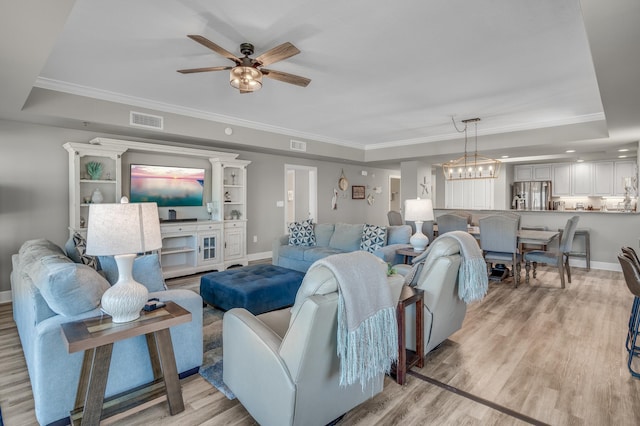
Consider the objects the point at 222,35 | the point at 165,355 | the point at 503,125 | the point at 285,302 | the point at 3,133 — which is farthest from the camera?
the point at 503,125

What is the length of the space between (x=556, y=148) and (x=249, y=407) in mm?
6590

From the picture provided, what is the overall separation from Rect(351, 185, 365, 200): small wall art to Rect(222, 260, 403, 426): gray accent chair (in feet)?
23.4

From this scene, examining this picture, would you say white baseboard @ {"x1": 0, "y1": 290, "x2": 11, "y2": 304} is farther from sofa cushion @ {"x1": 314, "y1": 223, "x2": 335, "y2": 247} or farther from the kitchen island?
the kitchen island

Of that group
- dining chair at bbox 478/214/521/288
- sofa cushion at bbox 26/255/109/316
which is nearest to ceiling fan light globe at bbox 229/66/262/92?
sofa cushion at bbox 26/255/109/316

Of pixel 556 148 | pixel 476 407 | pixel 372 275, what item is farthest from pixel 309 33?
pixel 556 148

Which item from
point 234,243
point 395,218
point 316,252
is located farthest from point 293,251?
point 395,218

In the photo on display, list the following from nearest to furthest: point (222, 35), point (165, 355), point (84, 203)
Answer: point (165, 355), point (222, 35), point (84, 203)

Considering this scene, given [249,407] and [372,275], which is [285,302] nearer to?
[249,407]

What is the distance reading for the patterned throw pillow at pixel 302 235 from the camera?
529cm

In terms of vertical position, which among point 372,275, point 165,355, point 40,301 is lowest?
point 165,355

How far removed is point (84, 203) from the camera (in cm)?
451

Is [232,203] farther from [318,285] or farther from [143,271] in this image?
[318,285]

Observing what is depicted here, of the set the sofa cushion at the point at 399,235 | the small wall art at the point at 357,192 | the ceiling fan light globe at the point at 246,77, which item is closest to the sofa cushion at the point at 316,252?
the sofa cushion at the point at 399,235

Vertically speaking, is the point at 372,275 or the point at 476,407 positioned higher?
the point at 372,275
